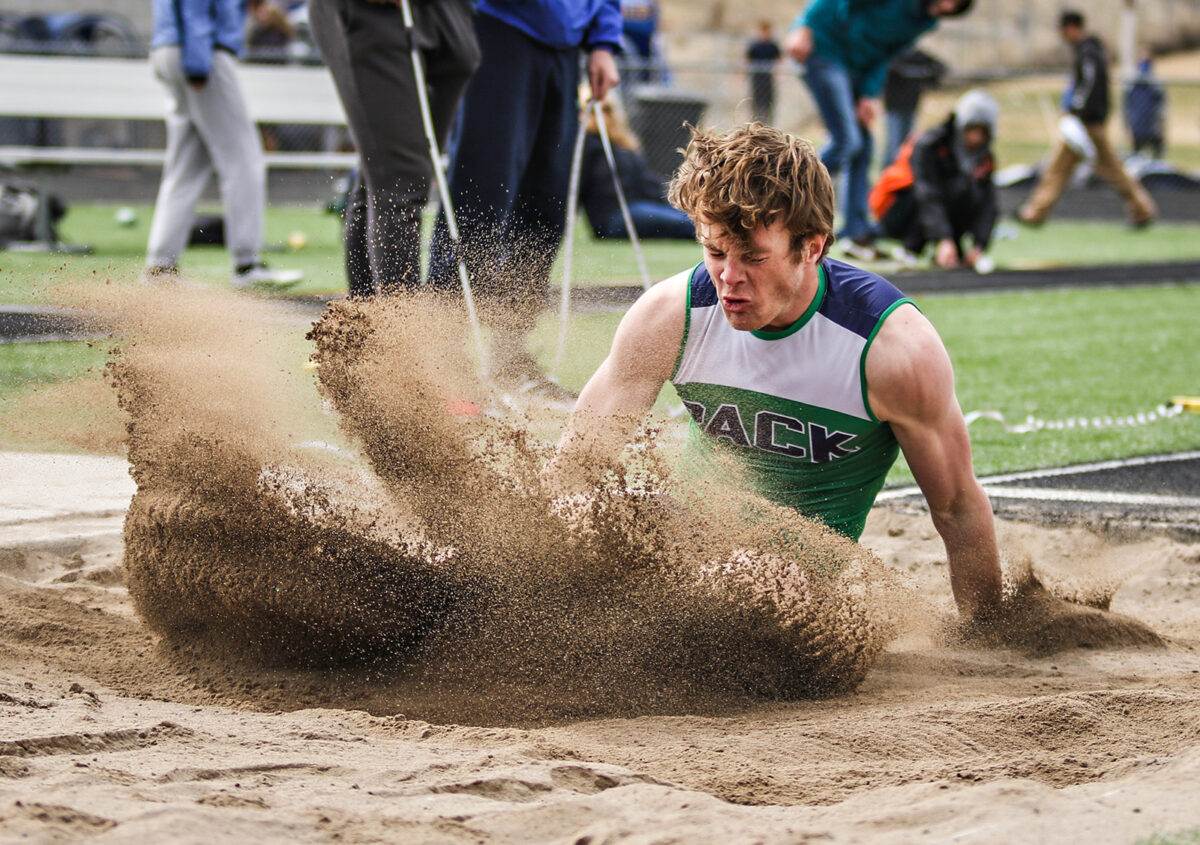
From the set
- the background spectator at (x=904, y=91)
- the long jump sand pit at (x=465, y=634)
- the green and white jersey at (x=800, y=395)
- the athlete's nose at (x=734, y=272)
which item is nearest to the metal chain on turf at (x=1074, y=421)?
the long jump sand pit at (x=465, y=634)

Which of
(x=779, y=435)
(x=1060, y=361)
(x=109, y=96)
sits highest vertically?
(x=109, y=96)

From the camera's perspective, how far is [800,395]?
10.4ft

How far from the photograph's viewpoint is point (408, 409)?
313cm

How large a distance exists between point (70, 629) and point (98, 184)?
15.2 metres

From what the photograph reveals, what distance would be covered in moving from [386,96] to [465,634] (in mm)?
2559

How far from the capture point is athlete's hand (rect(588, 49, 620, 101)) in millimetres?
5434

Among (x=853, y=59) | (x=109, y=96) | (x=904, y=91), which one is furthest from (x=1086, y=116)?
(x=109, y=96)

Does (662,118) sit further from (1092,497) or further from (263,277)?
(1092,497)

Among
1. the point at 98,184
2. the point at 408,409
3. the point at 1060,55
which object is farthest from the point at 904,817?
the point at 1060,55

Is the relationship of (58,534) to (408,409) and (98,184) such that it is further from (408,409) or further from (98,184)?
(98,184)

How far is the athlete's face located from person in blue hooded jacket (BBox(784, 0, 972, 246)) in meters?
7.97

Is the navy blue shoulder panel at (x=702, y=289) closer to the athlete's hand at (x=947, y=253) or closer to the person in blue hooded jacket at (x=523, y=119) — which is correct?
the person in blue hooded jacket at (x=523, y=119)

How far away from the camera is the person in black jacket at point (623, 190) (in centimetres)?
1003

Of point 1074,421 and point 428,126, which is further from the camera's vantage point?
point 1074,421
